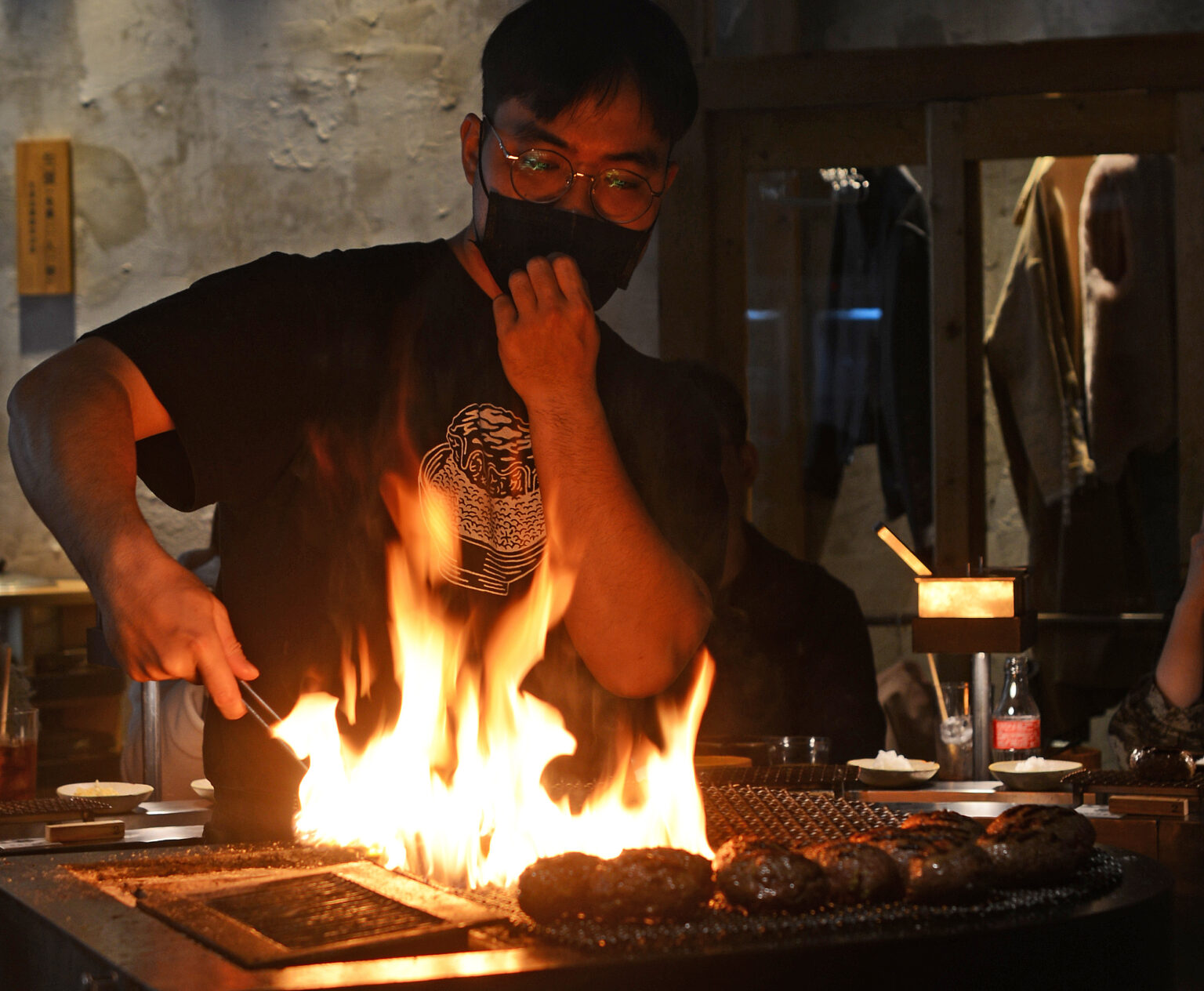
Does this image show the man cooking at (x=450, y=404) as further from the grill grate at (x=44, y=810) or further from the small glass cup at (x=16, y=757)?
the small glass cup at (x=16, y=757)

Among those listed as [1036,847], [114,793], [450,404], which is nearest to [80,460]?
[450,404]

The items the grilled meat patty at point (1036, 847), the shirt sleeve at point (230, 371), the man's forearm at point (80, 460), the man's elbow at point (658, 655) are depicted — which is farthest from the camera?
the man's elbow at point (658, 655)

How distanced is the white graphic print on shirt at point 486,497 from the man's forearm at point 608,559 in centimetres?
5

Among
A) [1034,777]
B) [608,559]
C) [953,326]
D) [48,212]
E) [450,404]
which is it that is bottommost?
[1034,777]

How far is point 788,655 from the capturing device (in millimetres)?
4332

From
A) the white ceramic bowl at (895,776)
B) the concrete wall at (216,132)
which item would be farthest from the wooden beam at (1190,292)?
the concrete wall at (216,132)

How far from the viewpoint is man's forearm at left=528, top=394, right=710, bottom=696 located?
227 centimetres

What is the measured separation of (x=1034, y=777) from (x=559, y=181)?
168 cm

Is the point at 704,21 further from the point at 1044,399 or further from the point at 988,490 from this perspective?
the point at 988,490

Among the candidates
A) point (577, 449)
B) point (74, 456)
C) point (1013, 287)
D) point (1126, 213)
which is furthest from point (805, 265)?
point (74, 456)

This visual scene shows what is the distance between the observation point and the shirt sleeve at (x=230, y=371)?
2.17m

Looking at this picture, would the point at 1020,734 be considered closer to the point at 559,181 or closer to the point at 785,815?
the point at 785,815

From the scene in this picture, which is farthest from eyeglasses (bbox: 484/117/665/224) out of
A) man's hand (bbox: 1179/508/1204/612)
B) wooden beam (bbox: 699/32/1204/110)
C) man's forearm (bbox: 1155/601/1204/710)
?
wooden beam (bbox: 699/32/1204/110)

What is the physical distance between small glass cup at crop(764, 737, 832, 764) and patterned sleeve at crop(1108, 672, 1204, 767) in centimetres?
106
